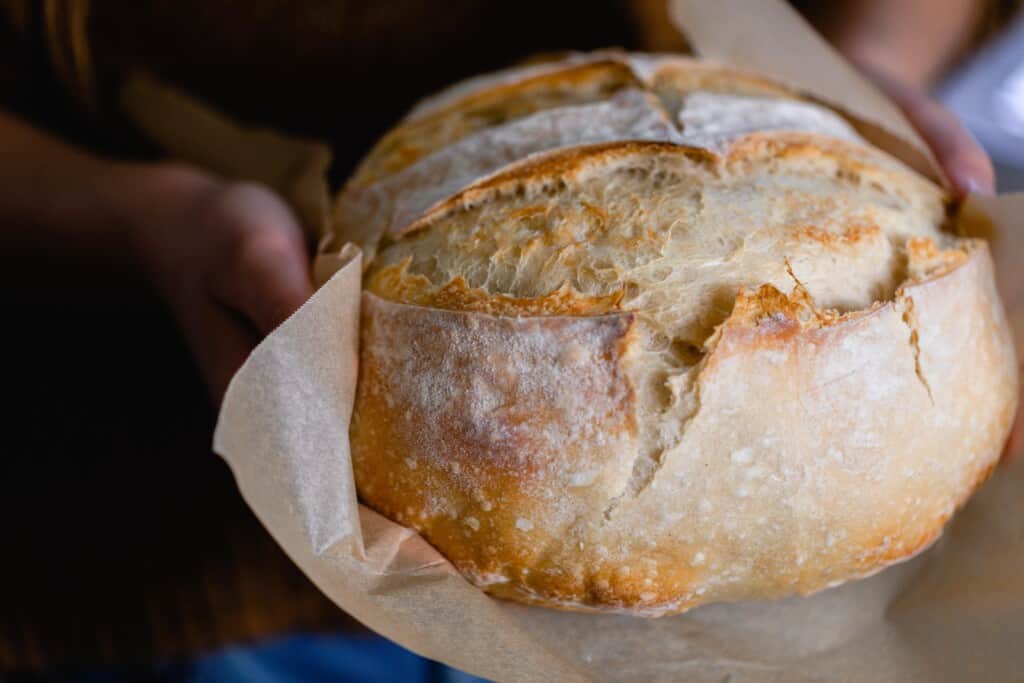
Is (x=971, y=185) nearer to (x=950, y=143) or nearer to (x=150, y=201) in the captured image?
(x=950, y=143)

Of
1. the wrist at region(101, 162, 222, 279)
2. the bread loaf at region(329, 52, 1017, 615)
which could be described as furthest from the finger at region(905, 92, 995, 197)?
the wrist at region(101, 162, 222, 279)

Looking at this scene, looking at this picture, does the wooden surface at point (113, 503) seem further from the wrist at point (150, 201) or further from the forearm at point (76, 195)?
the wrist at point (150, 201)

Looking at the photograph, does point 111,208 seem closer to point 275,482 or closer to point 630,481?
point 275,482

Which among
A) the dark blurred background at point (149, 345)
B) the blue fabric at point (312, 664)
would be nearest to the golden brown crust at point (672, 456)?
the dark blurred background at point (149, 345)

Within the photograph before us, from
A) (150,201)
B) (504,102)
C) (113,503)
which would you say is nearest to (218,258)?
(150,201)

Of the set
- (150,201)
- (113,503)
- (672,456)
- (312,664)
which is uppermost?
(672,456)

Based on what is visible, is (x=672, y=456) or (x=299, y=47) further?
(x=299, y=47)
